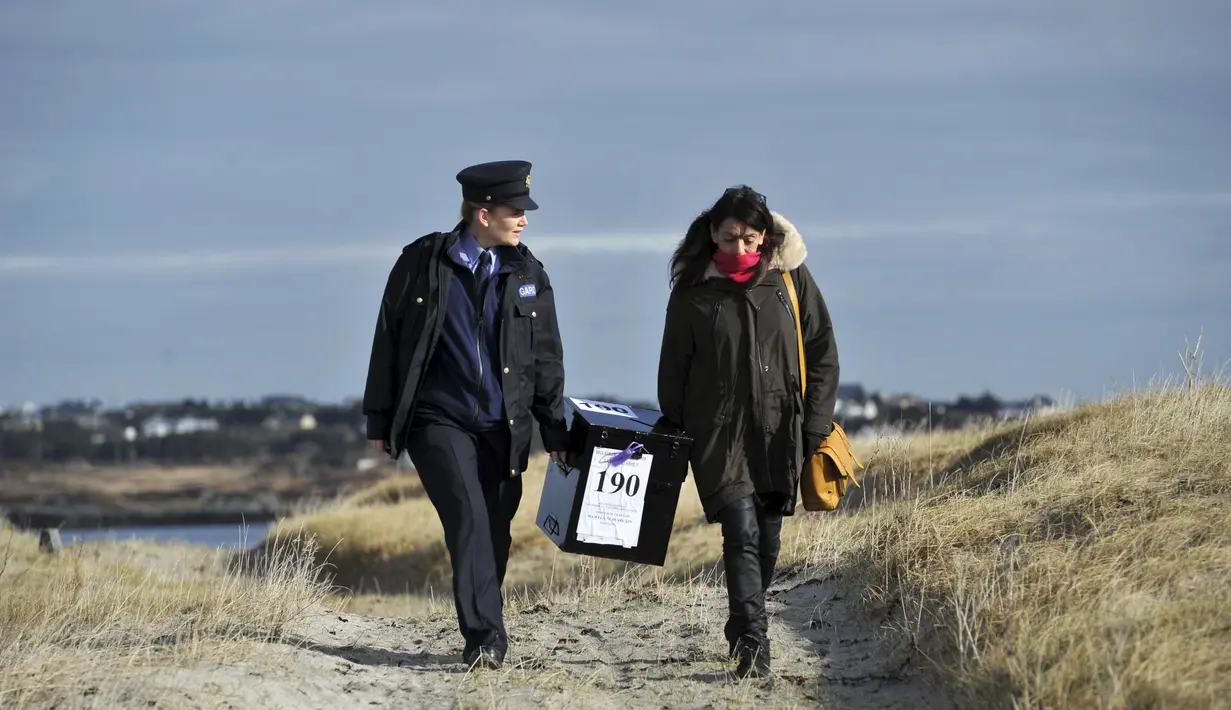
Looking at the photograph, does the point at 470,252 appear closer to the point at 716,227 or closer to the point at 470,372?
the point at 470,372

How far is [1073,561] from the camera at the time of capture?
22.5 ft

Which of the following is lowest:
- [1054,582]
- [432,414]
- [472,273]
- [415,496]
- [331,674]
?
[415,496]

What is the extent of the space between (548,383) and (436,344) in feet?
2.12

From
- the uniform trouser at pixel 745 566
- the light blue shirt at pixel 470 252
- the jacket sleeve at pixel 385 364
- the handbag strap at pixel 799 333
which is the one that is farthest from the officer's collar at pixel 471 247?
the uniform trouser at pixel 745 566

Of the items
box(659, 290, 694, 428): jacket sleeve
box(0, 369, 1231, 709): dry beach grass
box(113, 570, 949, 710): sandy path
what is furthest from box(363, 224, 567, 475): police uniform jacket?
box(0, 369, 1231, 709): dry beach grass

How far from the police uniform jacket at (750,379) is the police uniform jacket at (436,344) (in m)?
0.73

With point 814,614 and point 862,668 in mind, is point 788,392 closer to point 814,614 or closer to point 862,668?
point 862,668

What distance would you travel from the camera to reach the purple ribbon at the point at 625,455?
24.4 feet

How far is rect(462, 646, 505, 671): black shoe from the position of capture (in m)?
7.33

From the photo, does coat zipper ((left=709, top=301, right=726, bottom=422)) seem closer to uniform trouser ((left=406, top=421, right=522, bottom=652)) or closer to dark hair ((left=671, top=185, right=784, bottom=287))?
dark hair ((left=671, top=185, right=784, bottom=287))

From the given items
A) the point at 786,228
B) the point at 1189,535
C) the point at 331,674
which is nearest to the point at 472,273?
the point at 786,228

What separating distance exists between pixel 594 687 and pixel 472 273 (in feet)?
7.19

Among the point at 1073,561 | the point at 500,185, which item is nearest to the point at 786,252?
the point at 500,185

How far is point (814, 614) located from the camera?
8.85 metres
